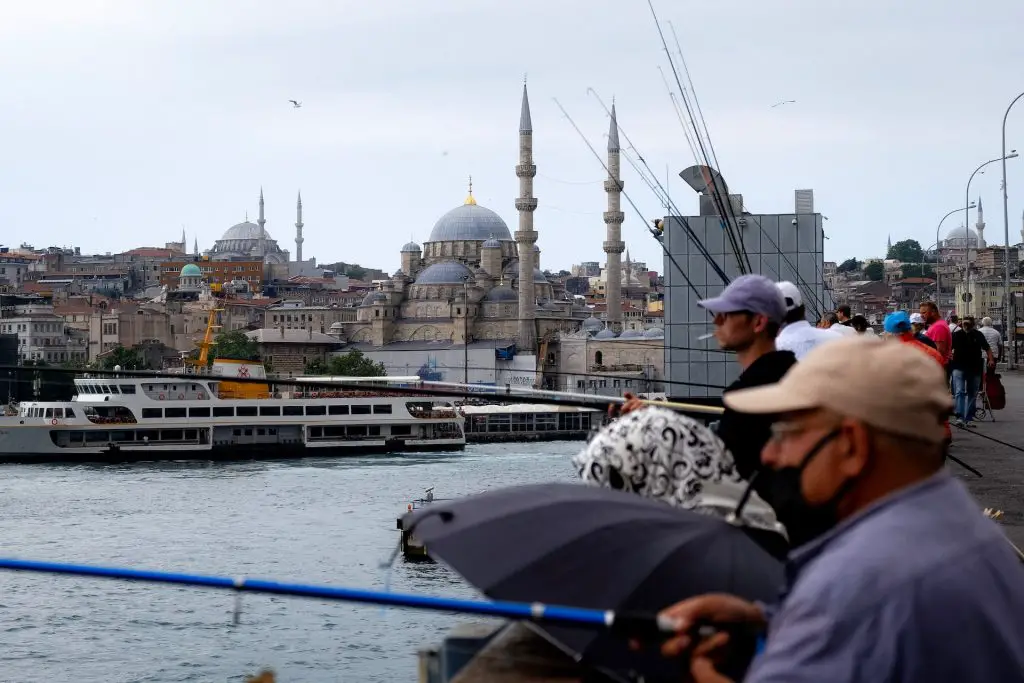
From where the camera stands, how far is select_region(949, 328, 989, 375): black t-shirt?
32.8ft

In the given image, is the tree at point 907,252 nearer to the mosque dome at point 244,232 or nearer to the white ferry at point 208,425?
the mosque dome at point 244,232

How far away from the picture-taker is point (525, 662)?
2.23 meters

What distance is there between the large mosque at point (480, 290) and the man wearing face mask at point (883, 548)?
209ft

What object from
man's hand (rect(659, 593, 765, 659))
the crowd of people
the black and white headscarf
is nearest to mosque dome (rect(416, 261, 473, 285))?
the black and white headscarf

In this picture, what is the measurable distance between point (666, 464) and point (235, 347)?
61.1 m

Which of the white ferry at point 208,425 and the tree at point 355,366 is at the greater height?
the tree at point 355,366

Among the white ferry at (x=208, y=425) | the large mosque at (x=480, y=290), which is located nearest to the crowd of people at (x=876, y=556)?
the white ferry at (x=208, y=425)

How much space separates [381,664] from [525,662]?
31.9 ft

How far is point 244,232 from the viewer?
129 meters

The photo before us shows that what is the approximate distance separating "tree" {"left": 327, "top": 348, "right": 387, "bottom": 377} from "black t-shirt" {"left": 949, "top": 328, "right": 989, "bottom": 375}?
1898 inches

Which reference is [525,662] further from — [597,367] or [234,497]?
[597,367]

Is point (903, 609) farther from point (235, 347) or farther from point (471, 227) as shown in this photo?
point (471, 227)

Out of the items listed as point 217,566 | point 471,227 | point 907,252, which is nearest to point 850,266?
point 907,252

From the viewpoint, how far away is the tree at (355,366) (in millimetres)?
59069
